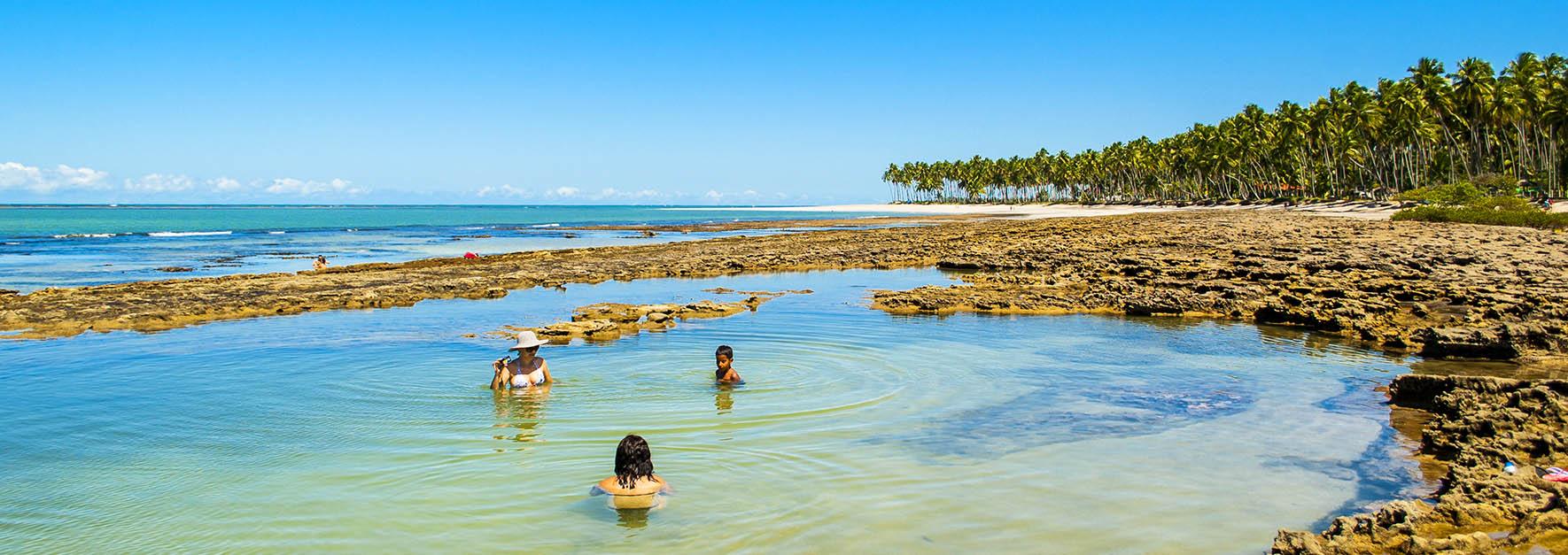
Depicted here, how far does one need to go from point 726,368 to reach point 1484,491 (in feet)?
26.4

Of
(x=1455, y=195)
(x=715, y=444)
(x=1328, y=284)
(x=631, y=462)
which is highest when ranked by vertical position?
(x=1455, y=195)

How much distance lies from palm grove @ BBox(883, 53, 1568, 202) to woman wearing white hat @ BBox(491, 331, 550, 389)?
69.4 m

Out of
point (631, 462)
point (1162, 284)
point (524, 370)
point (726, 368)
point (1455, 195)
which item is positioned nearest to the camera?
point (631, 462)

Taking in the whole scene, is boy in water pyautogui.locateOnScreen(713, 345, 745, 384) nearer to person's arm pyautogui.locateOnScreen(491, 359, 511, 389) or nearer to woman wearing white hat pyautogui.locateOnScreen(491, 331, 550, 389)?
woman wearing white hat pyautogui.locateOnScreen(491, 331, 550, 389)

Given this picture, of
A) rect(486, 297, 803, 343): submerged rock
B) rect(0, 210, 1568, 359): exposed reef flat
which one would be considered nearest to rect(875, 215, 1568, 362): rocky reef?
rect(0, 210, 1568, 359): exposed reef flat

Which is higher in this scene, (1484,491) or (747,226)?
(747,226)

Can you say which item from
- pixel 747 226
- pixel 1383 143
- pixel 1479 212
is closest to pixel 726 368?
pixel 1479 212

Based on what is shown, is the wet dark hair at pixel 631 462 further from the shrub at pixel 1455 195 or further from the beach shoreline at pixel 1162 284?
the shrub at pixel 1455 195

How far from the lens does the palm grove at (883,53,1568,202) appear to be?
225 feet

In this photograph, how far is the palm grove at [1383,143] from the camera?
225 ft

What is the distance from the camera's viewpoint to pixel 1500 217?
121ft

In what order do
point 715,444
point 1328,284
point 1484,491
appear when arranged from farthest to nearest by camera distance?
point 1328,284, point 715,444, point 1484,491

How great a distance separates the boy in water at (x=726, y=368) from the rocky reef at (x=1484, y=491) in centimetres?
730

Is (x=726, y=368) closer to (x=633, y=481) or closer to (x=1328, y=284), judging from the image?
(x=633, y=481)
